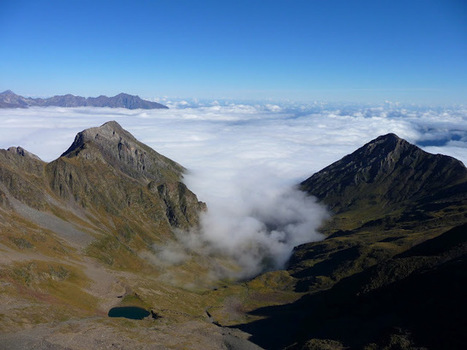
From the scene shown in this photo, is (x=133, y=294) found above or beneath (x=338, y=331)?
beneath

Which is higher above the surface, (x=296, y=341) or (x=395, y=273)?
(x=395, y=273)

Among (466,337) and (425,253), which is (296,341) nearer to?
(466,337)

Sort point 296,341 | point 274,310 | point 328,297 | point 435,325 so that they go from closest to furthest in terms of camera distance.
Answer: point 435,325
point 296,341
point 328,297
point 274,310

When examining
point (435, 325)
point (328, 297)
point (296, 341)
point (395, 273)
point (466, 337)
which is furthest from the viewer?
point (328, 297)

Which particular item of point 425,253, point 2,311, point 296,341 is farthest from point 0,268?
point 425,253

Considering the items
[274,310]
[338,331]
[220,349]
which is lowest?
[274,310]

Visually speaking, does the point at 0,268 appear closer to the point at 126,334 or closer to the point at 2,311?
the point at 2,311

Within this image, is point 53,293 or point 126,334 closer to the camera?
point 126,334

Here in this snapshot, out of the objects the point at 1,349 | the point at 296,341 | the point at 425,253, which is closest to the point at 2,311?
the point at 1,349

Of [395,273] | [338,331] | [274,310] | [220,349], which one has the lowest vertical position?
[274,310]
